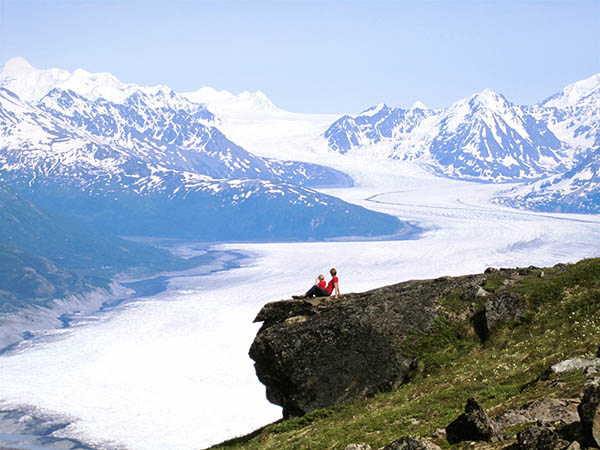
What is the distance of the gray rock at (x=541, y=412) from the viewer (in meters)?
21.6

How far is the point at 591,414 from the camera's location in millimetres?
17734

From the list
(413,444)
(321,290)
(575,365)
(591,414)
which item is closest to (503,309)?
(575,365)

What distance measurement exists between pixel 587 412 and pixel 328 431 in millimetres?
14347

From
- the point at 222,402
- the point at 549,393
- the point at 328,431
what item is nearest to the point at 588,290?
the point at 549,393

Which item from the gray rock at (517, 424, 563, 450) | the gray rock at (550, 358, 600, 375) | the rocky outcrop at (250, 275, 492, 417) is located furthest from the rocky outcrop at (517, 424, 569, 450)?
the rocky outcrop at (250, 275, 492, 417)

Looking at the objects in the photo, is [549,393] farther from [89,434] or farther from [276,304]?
[89,434]

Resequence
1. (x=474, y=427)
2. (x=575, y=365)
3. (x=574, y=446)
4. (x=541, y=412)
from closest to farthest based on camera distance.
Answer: (x=574, y=446)
(x=474, y=427)
(x=541, y=412)
(x=575, y=365)

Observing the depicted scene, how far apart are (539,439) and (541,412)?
13.9ft

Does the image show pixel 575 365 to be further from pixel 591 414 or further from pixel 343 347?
pixel 343 347

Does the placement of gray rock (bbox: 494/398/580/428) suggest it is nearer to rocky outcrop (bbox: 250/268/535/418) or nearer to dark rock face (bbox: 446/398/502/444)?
dark rock face (bbox: 446/398/502/444)

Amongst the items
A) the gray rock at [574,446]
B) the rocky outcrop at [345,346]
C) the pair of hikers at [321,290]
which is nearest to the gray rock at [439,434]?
the gray rock at [574,446]

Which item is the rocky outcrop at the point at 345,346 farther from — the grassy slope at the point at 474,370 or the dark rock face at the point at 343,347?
the grassy slope at the point at 474,370

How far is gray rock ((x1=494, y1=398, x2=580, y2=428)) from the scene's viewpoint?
21594 millimetres

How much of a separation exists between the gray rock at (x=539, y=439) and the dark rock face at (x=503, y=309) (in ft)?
55.4
